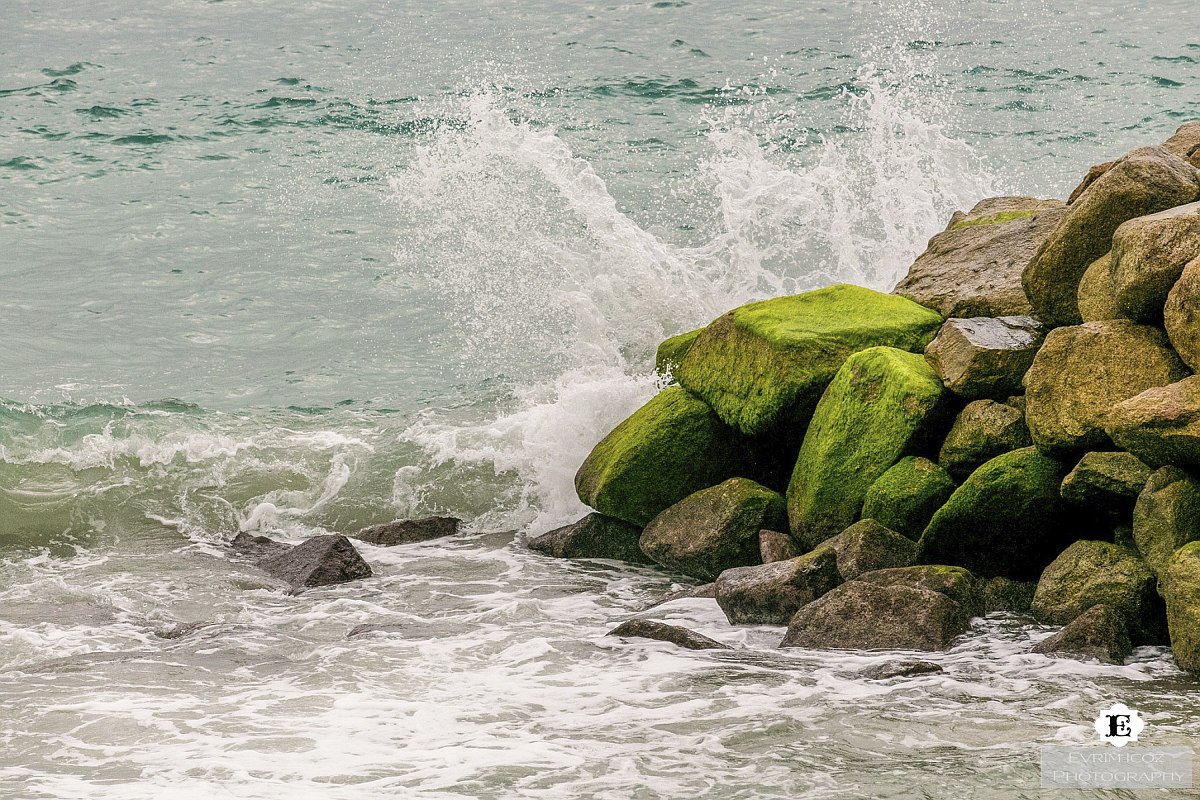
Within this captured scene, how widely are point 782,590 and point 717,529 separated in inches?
39.9

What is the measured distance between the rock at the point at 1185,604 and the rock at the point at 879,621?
0.90 m

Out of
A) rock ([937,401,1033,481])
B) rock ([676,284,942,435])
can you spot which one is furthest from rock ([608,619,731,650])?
rock ([676,284,942,435])

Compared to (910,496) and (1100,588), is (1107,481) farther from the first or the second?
(910,496)

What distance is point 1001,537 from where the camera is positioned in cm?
598

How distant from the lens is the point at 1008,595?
594cm

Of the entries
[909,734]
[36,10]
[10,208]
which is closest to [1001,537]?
[909,734]

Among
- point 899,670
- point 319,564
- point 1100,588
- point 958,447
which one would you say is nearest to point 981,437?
point 958,447

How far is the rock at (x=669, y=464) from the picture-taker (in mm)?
7520

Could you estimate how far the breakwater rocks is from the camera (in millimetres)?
5355

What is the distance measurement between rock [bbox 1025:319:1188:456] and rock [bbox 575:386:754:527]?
2.08 m

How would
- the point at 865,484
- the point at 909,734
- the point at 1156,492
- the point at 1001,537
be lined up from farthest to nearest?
the point at 865,484
the point at 1001,537
the point at 1156,492
the point at 909,734

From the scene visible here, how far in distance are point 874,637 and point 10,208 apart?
46.5ft

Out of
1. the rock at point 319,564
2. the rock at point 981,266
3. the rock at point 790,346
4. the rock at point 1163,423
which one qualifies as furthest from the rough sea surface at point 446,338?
the rock at point 981,266

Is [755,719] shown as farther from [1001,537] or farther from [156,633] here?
[156,633]
